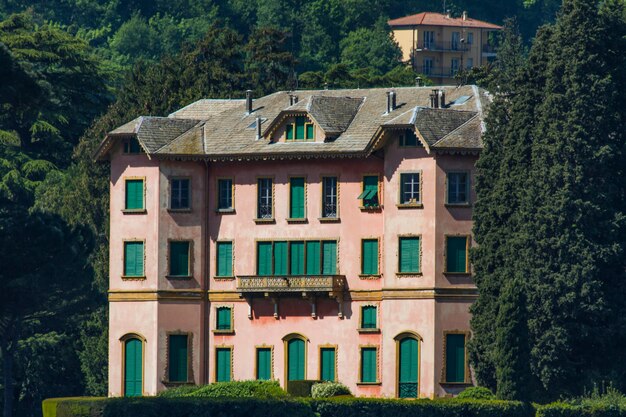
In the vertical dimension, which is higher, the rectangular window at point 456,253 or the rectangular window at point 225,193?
the rectangular window at point 225,193

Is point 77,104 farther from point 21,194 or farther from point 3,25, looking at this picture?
point 21,194

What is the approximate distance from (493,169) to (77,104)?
44888 millimetres

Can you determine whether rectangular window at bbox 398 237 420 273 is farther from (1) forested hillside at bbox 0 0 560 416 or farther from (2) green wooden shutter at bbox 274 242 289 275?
(1) forested hillside at bbox 0 0 560 416

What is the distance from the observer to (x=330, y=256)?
106 m

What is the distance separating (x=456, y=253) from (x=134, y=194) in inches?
587

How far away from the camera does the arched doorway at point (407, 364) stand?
103 meters

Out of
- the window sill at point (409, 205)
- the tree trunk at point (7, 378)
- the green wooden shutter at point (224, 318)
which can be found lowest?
the tree trunk at point (7, 378)

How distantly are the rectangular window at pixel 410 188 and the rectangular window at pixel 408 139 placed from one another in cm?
126

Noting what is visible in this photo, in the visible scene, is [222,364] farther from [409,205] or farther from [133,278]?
Result: [409,205]

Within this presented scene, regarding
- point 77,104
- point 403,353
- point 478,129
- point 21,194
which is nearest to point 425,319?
point 403,353

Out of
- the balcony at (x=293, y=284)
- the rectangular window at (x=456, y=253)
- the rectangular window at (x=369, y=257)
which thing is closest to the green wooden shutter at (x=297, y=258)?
the balcony at (x=293, y=284)

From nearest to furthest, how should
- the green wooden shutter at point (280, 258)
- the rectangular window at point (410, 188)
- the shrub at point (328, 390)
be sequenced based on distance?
the shrub at point (328, 390) < the rectangular window at point (410, 188) < the green wooden shutter at point (280, 258)

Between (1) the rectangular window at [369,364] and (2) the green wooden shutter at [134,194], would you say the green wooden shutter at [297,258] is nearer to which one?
(1) the rectangular window at [369,364]

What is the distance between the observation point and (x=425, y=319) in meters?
102
